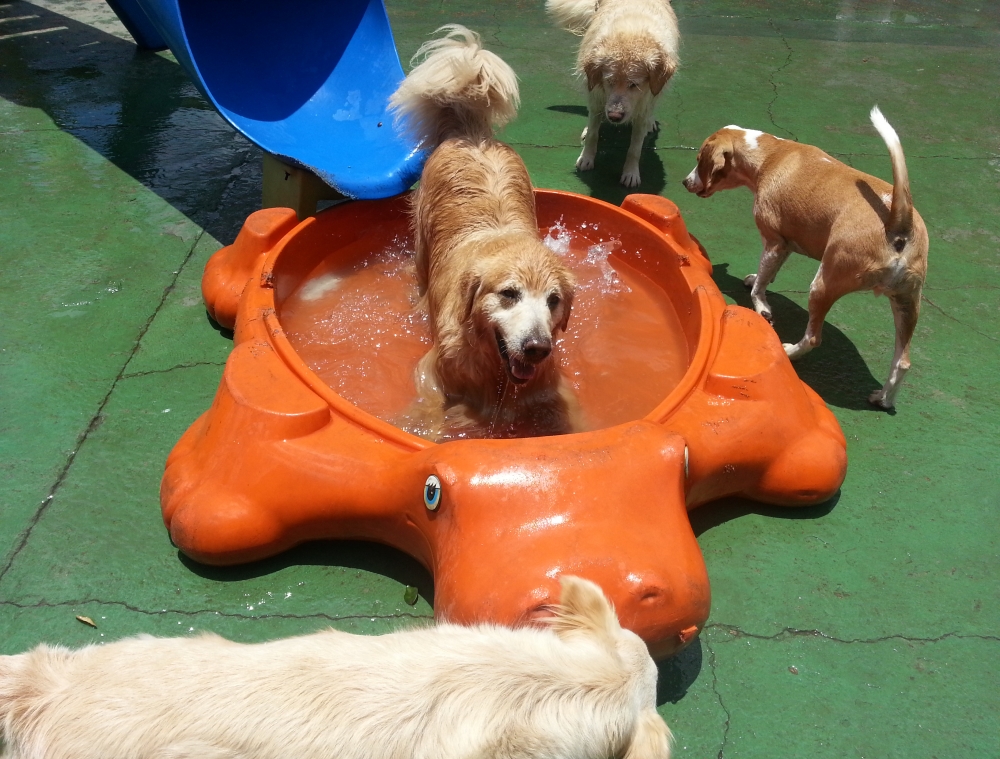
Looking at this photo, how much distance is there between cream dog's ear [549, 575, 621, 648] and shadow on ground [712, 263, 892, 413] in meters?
2.94

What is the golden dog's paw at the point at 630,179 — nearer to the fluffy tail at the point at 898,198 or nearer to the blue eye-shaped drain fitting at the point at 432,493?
the fluffy tail at the point at 898,198

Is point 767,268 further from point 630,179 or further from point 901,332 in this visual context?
point 630,179

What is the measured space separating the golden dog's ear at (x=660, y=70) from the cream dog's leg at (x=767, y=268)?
185cm

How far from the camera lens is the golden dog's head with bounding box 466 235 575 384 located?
372 centimetres

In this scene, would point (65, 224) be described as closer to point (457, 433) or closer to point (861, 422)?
point (457, 433)

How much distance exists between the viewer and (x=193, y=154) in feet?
22.3

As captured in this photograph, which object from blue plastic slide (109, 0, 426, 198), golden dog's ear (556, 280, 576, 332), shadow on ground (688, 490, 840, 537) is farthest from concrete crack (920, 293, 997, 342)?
blue plastic slide (109, 0, 426, 198)

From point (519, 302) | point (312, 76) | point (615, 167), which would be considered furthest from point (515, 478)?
point (615, 167)

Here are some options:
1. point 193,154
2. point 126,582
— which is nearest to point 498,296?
point 126,582

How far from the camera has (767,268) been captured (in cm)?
503

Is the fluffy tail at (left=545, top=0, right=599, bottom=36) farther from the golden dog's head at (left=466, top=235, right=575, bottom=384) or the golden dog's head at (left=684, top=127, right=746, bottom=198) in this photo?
the golden dog's head at (left=466, top=235, right=575, bottom=384)

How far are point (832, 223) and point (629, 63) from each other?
7.81 feet

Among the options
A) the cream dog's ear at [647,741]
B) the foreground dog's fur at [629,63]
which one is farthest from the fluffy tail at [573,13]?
the cream dog's ear at [647,741]

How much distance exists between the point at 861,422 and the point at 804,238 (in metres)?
1.17
